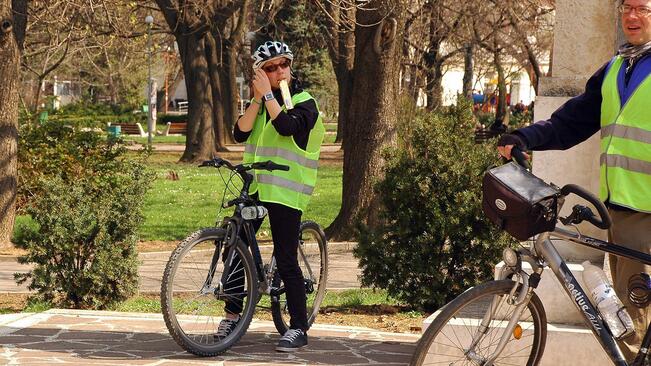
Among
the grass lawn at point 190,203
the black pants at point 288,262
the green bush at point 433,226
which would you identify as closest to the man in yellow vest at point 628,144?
the black pants at point 288,262

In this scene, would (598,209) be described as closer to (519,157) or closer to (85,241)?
(519,157)

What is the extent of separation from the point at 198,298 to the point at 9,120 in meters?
9.46

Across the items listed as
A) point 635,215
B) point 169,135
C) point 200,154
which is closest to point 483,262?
point 635,215

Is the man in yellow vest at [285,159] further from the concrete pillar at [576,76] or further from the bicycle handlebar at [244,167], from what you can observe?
the concrete pillar at [576,76]

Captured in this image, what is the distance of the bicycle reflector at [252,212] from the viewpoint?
23.7 feet

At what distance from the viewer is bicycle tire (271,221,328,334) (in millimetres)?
7617

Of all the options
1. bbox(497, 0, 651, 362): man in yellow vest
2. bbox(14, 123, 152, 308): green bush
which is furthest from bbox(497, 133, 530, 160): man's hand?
bbox(14, 123, 152, 308): green bush

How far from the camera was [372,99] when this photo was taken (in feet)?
51.2

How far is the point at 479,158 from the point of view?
9625 mm

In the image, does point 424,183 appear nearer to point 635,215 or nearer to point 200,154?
point 635,215

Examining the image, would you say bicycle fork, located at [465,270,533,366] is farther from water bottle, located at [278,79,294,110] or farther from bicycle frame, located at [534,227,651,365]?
water bottle, located at [278,79,294,110]

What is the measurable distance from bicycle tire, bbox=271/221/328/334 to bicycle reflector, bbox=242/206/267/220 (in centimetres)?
52

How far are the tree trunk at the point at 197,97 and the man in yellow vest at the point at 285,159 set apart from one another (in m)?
26.9

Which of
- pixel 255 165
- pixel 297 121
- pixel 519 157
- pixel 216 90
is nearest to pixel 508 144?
pixel 519 157
